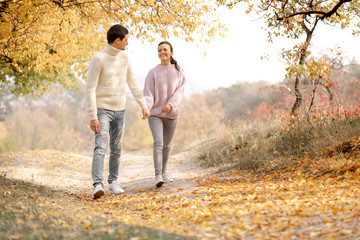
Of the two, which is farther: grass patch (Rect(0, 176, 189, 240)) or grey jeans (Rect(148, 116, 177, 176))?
grey jeans (Rect(148, 116, 177, 176))

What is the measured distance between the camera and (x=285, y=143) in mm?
6949

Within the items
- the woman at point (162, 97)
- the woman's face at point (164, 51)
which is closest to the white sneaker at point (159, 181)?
the woman at point (162, 97)

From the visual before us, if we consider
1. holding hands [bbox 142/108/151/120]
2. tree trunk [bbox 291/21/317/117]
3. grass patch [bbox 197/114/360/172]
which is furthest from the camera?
tree trunk [bbox 291/21/317/117]

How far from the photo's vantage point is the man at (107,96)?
4.61 meters

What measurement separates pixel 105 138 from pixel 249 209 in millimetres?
2246

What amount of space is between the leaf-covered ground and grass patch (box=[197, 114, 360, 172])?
582mm

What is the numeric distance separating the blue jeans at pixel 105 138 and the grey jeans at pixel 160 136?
0.47m

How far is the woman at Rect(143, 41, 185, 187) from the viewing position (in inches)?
199

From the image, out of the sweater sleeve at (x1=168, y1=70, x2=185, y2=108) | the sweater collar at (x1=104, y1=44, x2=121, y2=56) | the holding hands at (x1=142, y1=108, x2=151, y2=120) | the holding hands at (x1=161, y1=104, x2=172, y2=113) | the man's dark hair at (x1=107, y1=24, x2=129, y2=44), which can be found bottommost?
the holding hands at (x1=142, y1=108, x2=151, y2=120)

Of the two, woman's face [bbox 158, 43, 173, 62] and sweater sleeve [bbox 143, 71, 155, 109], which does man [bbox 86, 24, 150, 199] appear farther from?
woman's face [bbox 158, 43, 173, 62]

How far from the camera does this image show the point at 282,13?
652 centimetres

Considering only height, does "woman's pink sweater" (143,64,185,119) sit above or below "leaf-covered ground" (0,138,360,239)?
above

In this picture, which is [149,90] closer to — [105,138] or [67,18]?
[105,138]

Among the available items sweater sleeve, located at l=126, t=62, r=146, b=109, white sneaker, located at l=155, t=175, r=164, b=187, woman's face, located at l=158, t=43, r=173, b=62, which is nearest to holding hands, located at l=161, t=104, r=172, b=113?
sweater sleeve, located at l=126, t=62, r=146, b=109
